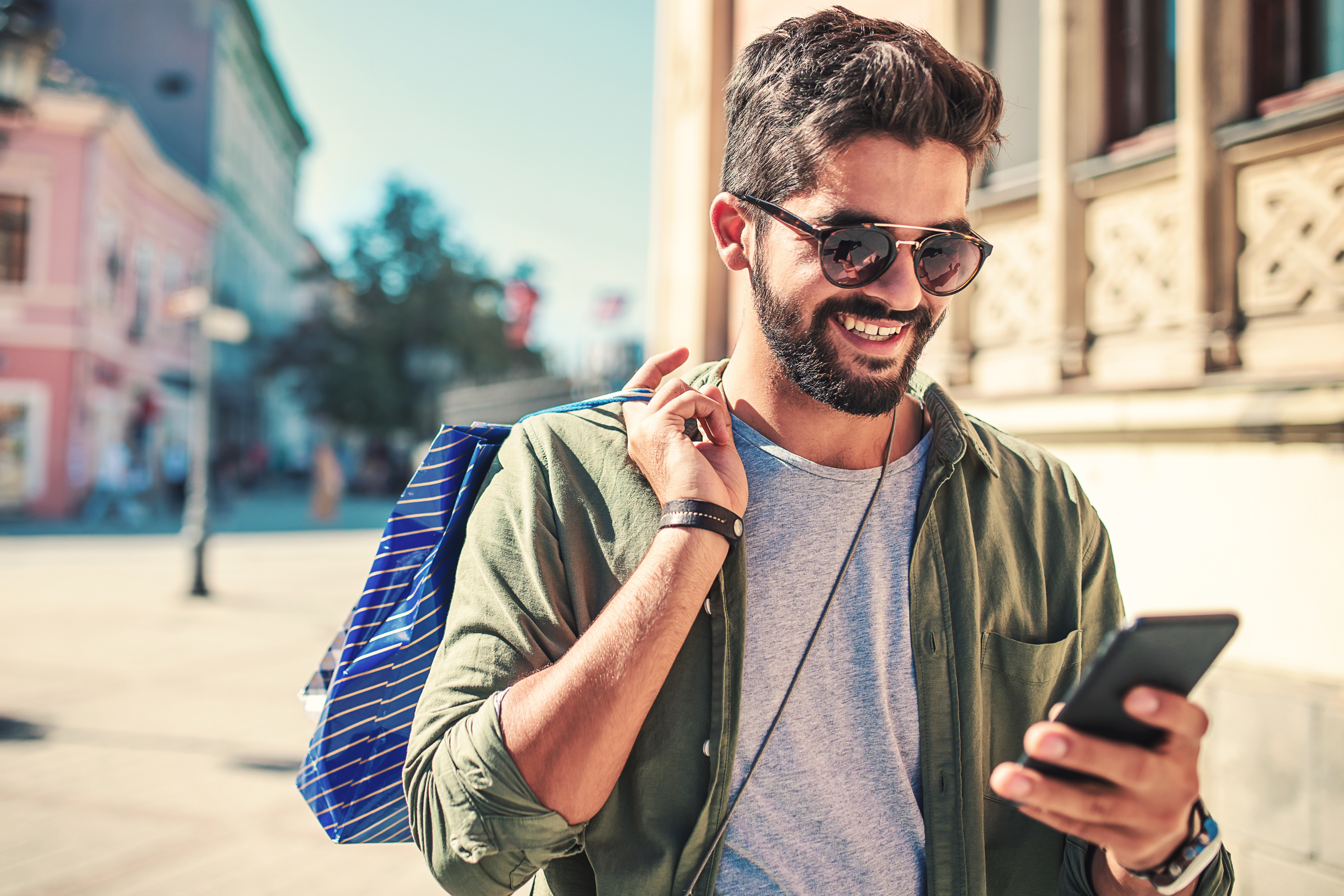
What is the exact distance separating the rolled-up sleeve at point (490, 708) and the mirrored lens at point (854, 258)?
641 millimetres

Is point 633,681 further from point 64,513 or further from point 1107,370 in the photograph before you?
point 64,513

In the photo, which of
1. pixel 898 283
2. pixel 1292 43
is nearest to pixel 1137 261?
pixel 1292 43

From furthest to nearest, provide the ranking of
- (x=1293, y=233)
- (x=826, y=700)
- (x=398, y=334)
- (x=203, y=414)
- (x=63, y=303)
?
(x=398, y=334), (x=63, y=303), (x=203, y=414), (x=1293, y=233), (x=826, y=700)

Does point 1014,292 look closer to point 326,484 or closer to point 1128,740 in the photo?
point 1128,740

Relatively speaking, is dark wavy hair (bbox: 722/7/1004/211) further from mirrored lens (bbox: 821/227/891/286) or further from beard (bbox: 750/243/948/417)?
beard (bbox: 750/243/948/417)

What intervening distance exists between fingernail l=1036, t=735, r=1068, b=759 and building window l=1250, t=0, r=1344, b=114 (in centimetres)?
403

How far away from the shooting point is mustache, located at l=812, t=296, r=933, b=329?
167 cm

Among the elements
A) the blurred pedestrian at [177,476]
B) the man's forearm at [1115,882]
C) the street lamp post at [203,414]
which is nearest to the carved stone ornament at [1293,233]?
the man's forearm at [1115,882]

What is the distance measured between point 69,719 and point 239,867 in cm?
275

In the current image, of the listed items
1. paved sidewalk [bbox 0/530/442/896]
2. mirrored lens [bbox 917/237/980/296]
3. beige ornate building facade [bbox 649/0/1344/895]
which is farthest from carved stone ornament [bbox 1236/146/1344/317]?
paved sidewalk [bbox 0/530/442/896]

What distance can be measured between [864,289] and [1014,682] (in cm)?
77

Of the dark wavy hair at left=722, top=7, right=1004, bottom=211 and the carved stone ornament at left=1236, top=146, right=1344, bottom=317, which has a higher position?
the carved stone ornament at left=1236, top=146, right=1344, bottom=317

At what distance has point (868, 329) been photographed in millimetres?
1687

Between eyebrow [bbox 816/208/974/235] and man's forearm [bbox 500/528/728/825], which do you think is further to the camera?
eyebrow [bbox 816/208/974/235]
